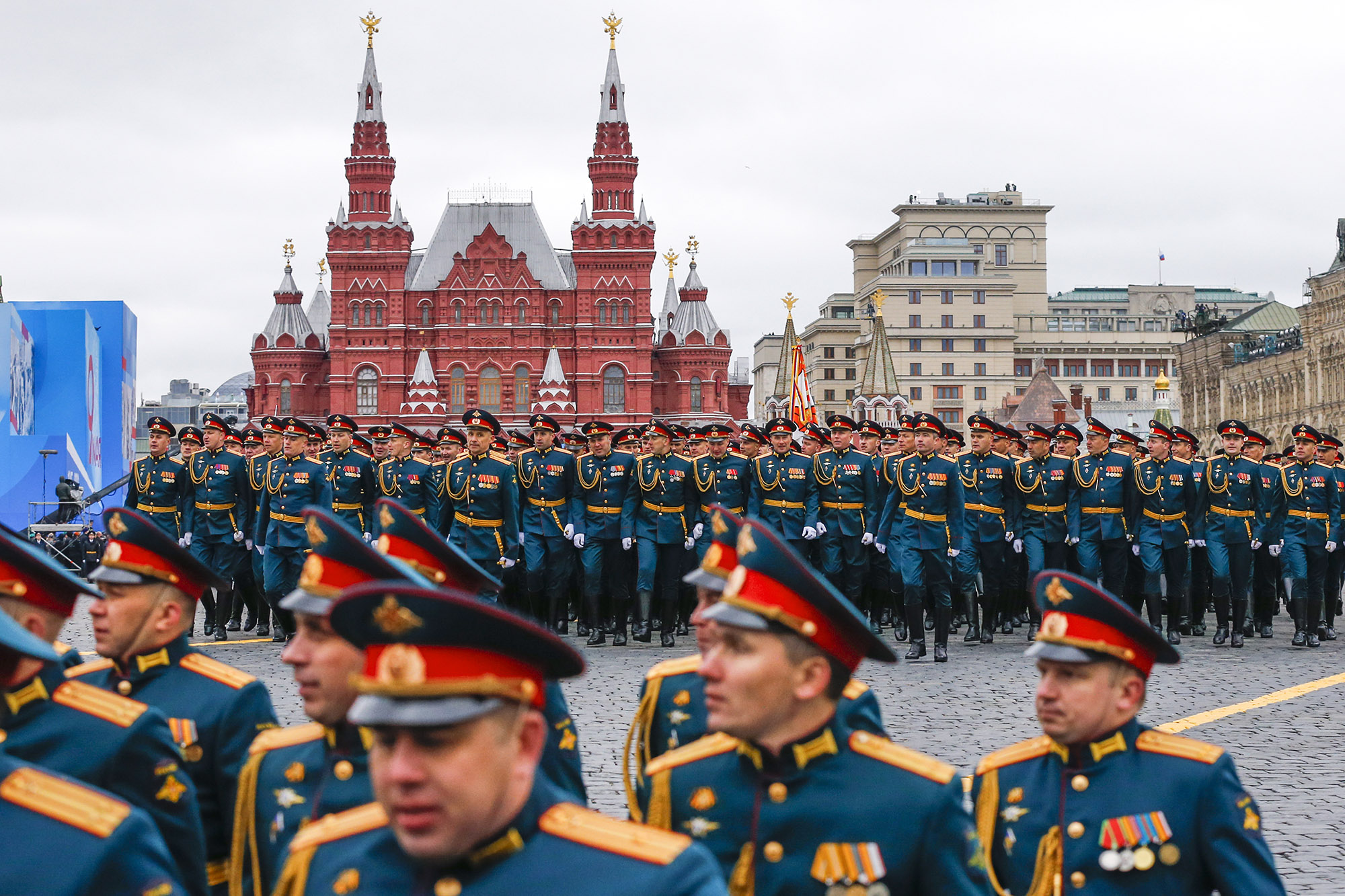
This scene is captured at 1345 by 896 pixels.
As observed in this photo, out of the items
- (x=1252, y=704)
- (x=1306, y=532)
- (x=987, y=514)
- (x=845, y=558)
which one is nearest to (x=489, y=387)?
(x=845, y=558)

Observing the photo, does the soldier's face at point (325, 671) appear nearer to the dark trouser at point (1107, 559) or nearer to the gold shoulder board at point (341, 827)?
the gold shoulder board at point (341, 827)

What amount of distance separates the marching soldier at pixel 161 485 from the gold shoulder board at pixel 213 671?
1077 centimetres

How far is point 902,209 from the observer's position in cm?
10606

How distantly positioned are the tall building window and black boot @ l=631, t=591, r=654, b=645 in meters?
61.4

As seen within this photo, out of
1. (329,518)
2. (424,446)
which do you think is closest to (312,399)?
(424,446)

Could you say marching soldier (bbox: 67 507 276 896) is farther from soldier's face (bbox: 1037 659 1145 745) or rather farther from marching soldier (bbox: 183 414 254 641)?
marching soldier (bbox: 183 414 254 641)

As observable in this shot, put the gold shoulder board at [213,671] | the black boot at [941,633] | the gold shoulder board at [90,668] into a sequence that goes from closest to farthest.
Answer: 1. the gold shoulder board at [213,671]
2. the gold shoulder board at [90,668]
3. the black boot at [941,633]

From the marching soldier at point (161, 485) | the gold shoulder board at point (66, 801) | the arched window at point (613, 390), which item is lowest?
the gold shoulder board at point (66, 801)

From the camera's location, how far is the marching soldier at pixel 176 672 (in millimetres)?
4191

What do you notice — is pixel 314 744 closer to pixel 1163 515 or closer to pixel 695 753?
pixel 695 753

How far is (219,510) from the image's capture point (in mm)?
14602

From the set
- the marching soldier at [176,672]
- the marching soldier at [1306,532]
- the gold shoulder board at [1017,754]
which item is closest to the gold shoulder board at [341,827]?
the marching soldier at [176,672]

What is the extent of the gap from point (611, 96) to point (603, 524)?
6527cm

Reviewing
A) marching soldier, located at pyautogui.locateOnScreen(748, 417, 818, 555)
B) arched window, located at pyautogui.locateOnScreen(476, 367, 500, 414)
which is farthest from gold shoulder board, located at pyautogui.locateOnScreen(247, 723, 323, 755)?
arched window, located at pyautogui.locateOnScreen(476, 367, 500, 414)
